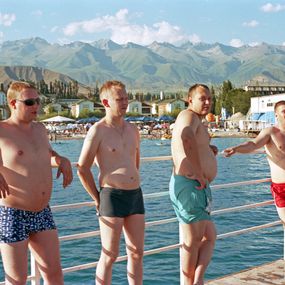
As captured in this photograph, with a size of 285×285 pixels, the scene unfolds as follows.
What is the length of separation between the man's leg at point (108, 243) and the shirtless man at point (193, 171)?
0.52m

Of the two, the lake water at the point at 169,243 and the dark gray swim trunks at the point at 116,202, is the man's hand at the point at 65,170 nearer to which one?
the dark gray swim trunks at the point at 116,202

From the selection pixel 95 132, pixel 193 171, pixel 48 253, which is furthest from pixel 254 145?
pixel 48 253

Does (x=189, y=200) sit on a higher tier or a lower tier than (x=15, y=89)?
lower

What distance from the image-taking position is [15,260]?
9.55 ft

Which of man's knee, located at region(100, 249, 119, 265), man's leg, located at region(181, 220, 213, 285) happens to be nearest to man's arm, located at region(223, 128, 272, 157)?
man's leg, located at region(181, 220, 213, 285)

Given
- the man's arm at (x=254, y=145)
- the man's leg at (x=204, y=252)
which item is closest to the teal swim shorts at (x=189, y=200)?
the man's leg at (x=204, y=252)

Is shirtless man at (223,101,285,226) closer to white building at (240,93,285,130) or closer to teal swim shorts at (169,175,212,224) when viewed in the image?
teal swim shorts at (169,175,212,224)

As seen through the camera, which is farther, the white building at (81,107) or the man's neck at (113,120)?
the white building at (81,107)

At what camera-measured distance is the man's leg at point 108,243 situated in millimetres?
3480

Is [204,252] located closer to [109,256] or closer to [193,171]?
[193,171]

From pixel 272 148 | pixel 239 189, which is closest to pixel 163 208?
pixel 239 189

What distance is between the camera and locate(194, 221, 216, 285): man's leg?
3.91 meters

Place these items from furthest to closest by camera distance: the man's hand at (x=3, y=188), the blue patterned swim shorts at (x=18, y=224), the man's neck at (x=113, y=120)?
the man's neck at (x=113, y=120)
the blue patterned swim shorts at (x=18, y=224)
the man's hand at (x=3, y=188)

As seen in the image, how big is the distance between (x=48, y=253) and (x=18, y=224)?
0.25m
